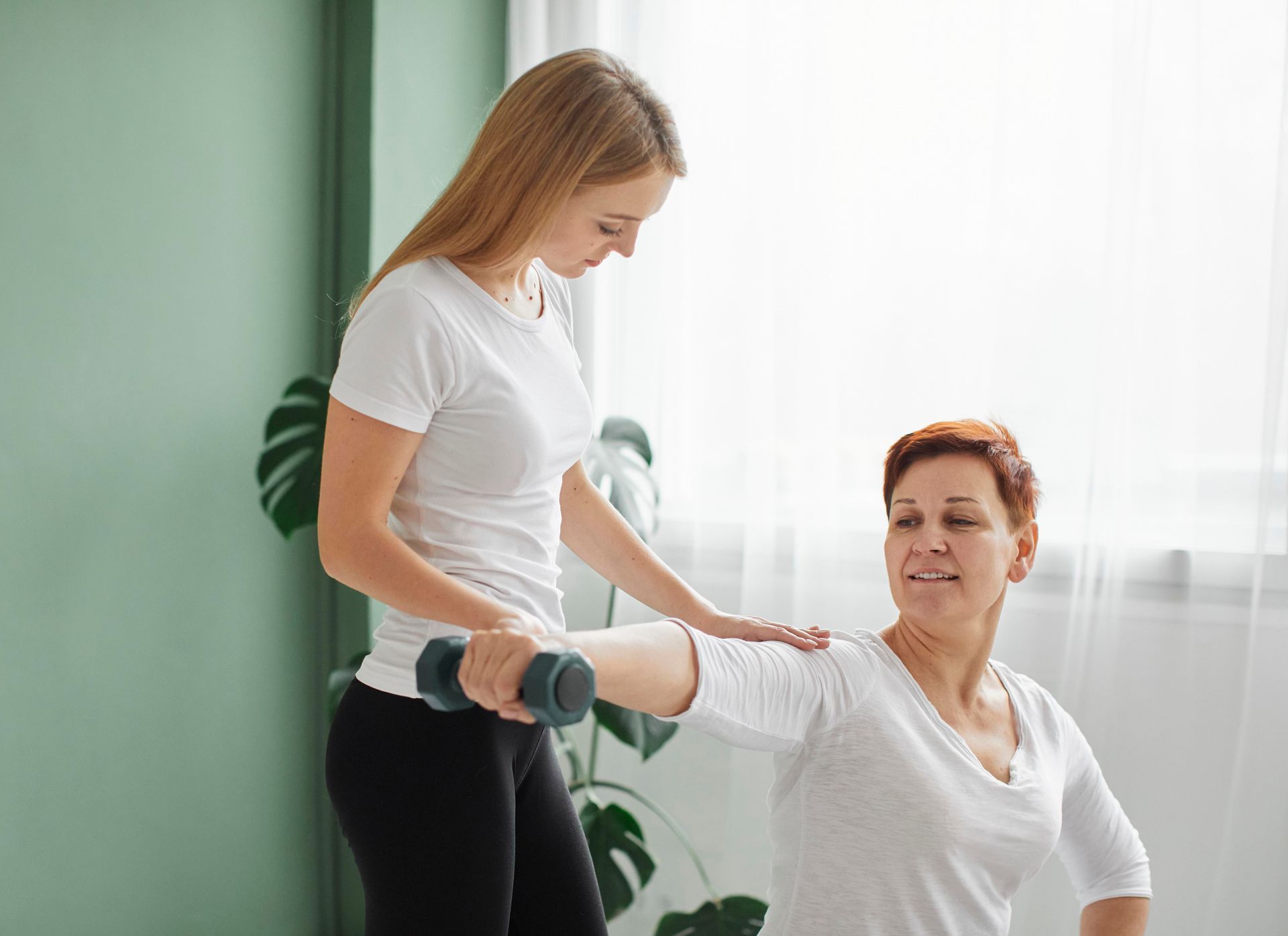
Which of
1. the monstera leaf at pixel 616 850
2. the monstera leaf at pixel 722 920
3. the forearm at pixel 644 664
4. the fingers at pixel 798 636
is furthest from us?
the monstera leaf at pixel 616 850

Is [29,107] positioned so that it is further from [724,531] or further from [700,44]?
[724,531]

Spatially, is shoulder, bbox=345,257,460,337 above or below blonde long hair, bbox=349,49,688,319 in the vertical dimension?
below

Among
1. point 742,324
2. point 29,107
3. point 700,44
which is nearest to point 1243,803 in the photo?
point 742,324

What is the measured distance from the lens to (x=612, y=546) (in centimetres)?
135

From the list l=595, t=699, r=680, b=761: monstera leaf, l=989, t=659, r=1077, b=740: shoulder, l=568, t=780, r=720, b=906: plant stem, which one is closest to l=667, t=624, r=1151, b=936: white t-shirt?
l=989, t=659, r=1077, b=740: shoulder

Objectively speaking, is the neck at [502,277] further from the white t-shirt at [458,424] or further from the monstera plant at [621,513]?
the monstera plant at [621,513]

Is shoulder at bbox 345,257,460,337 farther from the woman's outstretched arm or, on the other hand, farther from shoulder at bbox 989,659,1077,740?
shoulder at bbox 989,659,1077,740

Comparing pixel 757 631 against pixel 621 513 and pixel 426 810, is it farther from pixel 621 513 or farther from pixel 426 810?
pixel 621 513

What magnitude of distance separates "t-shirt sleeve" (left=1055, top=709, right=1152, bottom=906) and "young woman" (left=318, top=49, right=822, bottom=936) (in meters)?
0.73

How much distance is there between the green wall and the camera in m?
1.75

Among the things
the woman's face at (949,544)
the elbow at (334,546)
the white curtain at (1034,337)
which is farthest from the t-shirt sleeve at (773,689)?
the white curtain at (1034,337)

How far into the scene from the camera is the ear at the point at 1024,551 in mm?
1303

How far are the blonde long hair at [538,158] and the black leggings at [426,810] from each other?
1.47ft

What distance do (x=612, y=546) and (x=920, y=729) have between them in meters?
0.44
